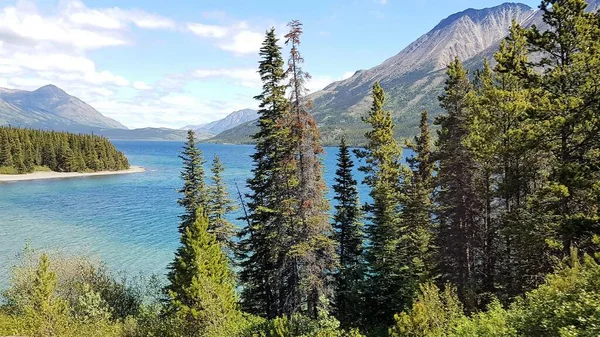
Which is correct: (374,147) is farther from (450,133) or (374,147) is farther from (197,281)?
(197,281)

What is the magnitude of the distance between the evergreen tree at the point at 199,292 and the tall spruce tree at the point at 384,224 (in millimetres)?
9990

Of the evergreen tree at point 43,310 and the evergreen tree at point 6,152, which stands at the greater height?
the evergreen tree at point 6,152

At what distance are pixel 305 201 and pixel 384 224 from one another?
850cm

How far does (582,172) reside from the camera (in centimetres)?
1591

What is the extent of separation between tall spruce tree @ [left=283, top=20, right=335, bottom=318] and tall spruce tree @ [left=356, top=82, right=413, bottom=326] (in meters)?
5.00

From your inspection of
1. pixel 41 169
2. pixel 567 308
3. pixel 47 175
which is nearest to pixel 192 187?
pixel 567 308

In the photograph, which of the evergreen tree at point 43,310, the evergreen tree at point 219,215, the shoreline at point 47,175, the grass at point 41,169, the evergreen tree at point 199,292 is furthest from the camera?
the grass at point 41,169

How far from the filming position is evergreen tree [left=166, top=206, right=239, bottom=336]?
22.4 m

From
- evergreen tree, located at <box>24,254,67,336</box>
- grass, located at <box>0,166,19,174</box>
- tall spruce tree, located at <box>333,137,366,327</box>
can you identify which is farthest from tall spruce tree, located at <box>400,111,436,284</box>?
grass, located at <box>0,166,19,174</box>

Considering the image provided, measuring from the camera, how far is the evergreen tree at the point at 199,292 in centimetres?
2242

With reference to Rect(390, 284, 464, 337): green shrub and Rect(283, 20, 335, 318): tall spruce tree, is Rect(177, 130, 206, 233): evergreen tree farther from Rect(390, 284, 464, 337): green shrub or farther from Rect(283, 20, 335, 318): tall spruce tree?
Rect(390, 284, 464, 337): green shrub

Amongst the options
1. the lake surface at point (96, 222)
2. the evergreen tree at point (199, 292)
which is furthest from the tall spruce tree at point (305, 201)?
the lake surface at point (96, 222)

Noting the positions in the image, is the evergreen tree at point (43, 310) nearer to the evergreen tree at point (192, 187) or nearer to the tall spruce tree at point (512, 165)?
the evergreen tree at point (192, 187)

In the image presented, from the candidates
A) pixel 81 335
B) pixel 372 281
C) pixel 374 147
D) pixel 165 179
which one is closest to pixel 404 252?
pixel 372 281
